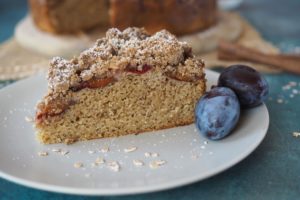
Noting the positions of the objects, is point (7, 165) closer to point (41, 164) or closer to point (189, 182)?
point (41, 164)

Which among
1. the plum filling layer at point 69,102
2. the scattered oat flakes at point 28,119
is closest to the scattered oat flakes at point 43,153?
the plum filling layer at point 69,102

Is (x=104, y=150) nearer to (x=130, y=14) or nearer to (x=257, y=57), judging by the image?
(x=257, y=57)

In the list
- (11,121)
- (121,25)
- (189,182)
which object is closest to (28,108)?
(11,121)

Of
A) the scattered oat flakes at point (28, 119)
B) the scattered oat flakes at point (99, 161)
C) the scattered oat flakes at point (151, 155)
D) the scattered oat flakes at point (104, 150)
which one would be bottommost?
the scattered oat flakes at point (151, 155)

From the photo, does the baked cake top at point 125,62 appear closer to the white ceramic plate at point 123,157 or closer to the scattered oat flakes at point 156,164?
the white ceramic plate at point 123,157

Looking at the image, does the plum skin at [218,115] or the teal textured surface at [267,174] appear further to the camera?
the plum skin at [218,115]

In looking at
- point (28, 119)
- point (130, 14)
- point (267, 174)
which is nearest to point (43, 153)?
point (28, 119)
